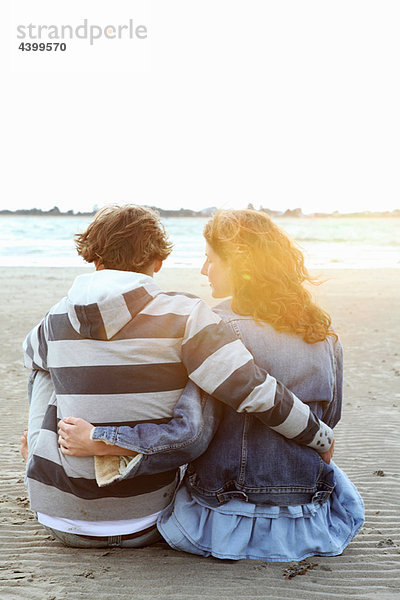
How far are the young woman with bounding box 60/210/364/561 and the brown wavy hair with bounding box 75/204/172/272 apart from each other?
0.29 meters

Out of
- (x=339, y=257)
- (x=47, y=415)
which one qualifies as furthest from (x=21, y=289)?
(x=339, y=257)

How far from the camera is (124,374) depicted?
104 inches

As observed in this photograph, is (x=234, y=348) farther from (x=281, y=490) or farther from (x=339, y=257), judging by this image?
(x=339, y=257)

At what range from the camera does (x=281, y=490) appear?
2838 millimetres

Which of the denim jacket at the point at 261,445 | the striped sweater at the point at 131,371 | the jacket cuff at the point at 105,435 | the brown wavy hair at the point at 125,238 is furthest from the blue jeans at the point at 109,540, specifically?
the brown wavy hair at the point at 125,238

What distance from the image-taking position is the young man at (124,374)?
2605 mm

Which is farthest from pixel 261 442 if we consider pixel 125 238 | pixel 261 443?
pixel 125 238

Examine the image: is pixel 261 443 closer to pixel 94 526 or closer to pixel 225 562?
pixel 225 562

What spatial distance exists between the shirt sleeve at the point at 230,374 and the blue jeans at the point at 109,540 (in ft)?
2.64

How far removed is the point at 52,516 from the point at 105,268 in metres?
1.14

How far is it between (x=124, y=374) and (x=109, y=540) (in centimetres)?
85

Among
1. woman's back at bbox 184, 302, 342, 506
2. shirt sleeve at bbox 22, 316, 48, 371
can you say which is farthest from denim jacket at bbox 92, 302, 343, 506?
shirt sleeve at bbox 22, 316, 48, 371

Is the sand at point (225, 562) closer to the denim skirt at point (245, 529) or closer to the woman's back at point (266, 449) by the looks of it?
the denim skirt at point (245, 529)

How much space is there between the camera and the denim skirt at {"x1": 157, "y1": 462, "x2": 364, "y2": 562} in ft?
9.34
